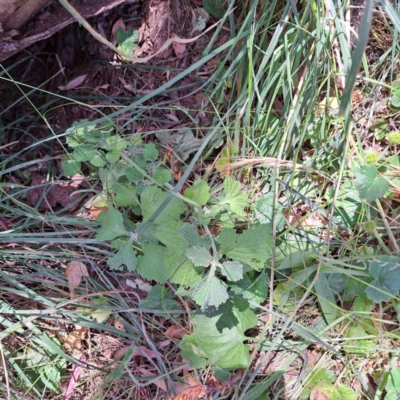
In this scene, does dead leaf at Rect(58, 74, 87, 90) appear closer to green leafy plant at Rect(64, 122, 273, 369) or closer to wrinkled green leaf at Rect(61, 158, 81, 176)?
green leafy plant at Rect(64, 122, 273, 369)

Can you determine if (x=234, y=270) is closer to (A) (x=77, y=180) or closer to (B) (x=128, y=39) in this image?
(A) (x=77, y=180)

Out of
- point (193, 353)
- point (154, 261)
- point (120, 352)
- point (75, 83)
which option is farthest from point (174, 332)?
point (75, 83)

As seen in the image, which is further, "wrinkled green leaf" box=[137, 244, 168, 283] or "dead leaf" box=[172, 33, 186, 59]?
"dead leaf" box=[172, 33, 186, 59]

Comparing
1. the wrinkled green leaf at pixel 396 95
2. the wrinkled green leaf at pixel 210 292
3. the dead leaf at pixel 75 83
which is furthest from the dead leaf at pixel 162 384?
the wrinkled green leaf at pixel 396 95

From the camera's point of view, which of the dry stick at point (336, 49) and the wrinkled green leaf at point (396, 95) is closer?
the dry stick at point (336, 49)

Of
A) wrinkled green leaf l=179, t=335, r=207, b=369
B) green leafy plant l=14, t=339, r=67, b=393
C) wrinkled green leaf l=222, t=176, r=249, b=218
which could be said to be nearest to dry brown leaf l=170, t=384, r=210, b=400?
wrinkled green leaf l=179, t=335, r=207, b=369

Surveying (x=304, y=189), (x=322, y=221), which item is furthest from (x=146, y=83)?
(x=322, y=221)

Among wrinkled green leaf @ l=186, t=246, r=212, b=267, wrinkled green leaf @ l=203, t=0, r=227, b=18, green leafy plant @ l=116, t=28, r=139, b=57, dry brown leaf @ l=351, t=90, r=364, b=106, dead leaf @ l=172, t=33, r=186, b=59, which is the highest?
wrinkled green leaf @ l=203, t=0, r=227, b=18

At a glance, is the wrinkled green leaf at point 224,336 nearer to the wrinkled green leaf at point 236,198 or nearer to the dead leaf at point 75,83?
the wrinkled green leaf at point 236,198

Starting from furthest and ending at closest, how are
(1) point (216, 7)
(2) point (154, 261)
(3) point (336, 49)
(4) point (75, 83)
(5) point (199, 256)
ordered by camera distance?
(4) point (75, 83) < (1) point (216, 7) < (3) point (336, 49) < (2) point (154, 261) < (5) point (199, 256)
